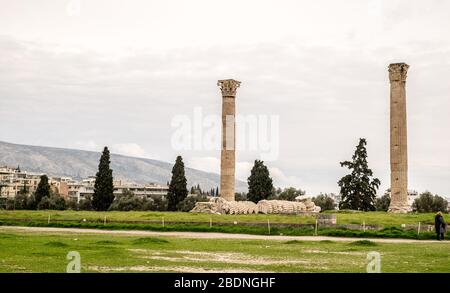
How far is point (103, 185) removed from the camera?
3130 inches

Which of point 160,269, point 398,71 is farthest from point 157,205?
point 160,269

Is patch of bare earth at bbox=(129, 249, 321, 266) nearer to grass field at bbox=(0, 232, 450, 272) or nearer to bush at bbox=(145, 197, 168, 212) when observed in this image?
grass field at bbox=(0, 232, 450, 272)

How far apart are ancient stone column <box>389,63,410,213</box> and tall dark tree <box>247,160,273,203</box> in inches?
1122

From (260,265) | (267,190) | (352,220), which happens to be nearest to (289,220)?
(352,220)

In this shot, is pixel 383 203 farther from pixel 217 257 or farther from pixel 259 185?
pixel 217 257

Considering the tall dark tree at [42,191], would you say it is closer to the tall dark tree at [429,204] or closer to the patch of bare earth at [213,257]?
the tall dark tree at [429,204]

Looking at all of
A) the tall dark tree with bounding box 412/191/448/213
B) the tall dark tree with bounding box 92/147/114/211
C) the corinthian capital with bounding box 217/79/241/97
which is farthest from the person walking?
the tall dark tree with bounding box 92/147/114/211

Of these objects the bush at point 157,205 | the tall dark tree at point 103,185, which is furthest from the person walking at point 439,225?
the bush at point 157,205

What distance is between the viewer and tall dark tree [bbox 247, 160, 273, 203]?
88.2 meters

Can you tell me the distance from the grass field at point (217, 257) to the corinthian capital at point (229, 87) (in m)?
36.8

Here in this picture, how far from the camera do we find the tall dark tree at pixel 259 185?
8825 cm
